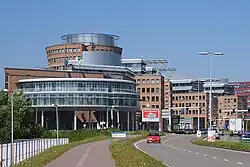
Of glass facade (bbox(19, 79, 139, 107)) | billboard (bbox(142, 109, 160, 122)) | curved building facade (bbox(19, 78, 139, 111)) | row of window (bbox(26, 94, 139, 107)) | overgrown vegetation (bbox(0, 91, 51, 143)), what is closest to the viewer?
overgrown vegetation (bbox(0, 91, 51, 143))

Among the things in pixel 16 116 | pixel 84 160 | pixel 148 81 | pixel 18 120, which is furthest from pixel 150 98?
pixel 84 160

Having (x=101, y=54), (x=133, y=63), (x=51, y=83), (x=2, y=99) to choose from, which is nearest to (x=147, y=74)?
(x=133, y=63)

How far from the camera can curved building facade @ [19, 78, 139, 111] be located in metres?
134

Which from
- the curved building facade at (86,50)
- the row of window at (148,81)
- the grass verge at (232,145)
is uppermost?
the curved building facade at (86,50)

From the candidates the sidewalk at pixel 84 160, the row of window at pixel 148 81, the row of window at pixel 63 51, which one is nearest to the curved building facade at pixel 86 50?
the row of window at pixel 63 51

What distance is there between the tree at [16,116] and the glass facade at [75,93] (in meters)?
37.2

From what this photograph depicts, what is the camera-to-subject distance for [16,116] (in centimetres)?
9006

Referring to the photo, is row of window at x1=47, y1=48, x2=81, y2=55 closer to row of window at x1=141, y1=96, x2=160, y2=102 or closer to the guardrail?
row of window at x1=141, y1=96, x2=160, y2=102

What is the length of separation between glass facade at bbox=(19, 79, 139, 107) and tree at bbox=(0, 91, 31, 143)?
37.2 meters

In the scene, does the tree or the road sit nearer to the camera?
the road

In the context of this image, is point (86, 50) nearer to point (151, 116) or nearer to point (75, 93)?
point (75, 93)

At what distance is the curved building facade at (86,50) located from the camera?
576ft

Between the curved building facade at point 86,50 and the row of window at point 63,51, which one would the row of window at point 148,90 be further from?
the row of window at point 63,51

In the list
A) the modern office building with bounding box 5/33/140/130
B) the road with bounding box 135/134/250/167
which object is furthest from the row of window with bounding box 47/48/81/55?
the road with bounding box 135/134/250/167
